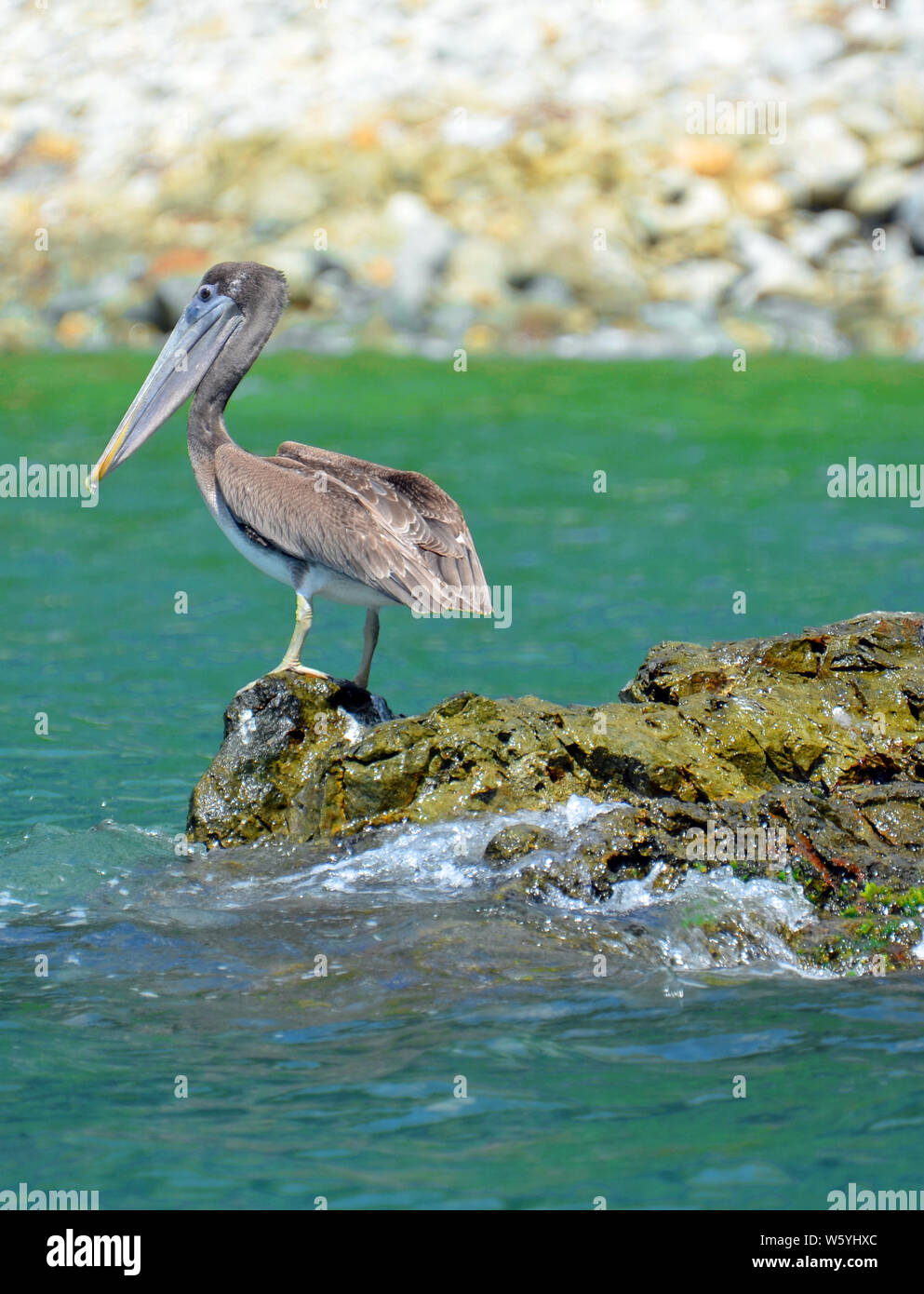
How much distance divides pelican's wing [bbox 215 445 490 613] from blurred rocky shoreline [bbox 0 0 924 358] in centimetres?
1647

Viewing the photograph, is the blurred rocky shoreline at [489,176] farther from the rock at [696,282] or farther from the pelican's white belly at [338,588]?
the pelican's white belly at [338,588]

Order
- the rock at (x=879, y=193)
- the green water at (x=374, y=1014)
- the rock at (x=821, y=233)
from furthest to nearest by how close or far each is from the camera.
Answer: the rock at (x=879, y=193)
the rock at (x=821, y=233)
the green water at (x=374, y=1014)

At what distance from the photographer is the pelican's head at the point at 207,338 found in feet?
28.1

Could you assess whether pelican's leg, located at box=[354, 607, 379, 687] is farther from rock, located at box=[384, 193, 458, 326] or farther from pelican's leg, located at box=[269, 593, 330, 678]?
rock, located at box=[384, 193, 458, 326]

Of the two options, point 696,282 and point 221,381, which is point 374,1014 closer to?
point 221,381

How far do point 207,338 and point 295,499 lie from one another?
4.50 ft

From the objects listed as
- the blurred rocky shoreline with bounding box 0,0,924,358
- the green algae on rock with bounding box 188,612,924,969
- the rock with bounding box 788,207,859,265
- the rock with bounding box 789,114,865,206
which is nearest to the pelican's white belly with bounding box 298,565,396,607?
the green algae on rock with bounding box 188,612,924,969

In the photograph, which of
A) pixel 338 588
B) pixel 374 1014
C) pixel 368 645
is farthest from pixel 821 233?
pixel 374 1014

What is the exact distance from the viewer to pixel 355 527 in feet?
25.0

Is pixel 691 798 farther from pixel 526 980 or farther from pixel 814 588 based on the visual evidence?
pixel 814 588

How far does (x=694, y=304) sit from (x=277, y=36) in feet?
42.1

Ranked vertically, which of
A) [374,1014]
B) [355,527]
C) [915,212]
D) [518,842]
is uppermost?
[915,212]

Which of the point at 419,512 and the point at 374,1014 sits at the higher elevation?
the point at 419,512

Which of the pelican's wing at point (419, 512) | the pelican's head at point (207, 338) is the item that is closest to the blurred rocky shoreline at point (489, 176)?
the pelican's head at point (207, 338)
